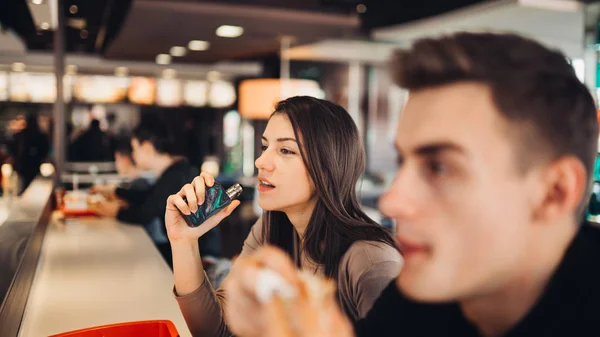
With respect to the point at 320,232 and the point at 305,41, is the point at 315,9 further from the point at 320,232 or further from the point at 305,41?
the point at 320,232

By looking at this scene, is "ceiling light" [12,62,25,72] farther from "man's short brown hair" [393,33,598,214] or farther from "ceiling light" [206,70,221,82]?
"man's short brown hair" [393,33,598,214]

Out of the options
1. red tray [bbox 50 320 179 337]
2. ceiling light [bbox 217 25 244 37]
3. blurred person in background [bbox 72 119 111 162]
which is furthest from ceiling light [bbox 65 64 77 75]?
red tray [bbox 50 320 179 337]

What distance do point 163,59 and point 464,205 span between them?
28.7 ft

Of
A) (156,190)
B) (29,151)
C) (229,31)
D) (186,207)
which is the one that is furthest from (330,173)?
(29,151)

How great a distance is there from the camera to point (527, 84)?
69 cm

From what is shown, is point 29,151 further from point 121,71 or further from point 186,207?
point 186,207

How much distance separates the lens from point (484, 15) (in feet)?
18.1

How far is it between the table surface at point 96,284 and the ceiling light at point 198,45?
388 centimetres

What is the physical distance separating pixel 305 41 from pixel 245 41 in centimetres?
75

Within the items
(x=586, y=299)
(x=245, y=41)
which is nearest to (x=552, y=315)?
(x=586, y=299)

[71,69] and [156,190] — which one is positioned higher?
[71,69]

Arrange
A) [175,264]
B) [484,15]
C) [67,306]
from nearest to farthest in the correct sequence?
[175,264]
[67,306]
[484,15]

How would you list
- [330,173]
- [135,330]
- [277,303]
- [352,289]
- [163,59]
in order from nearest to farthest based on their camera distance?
1. [277,303]
2. [135,330]
3. [352,289]
4. [330,173]
5. [163,59]

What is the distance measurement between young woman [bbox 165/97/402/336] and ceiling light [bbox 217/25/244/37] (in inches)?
153
